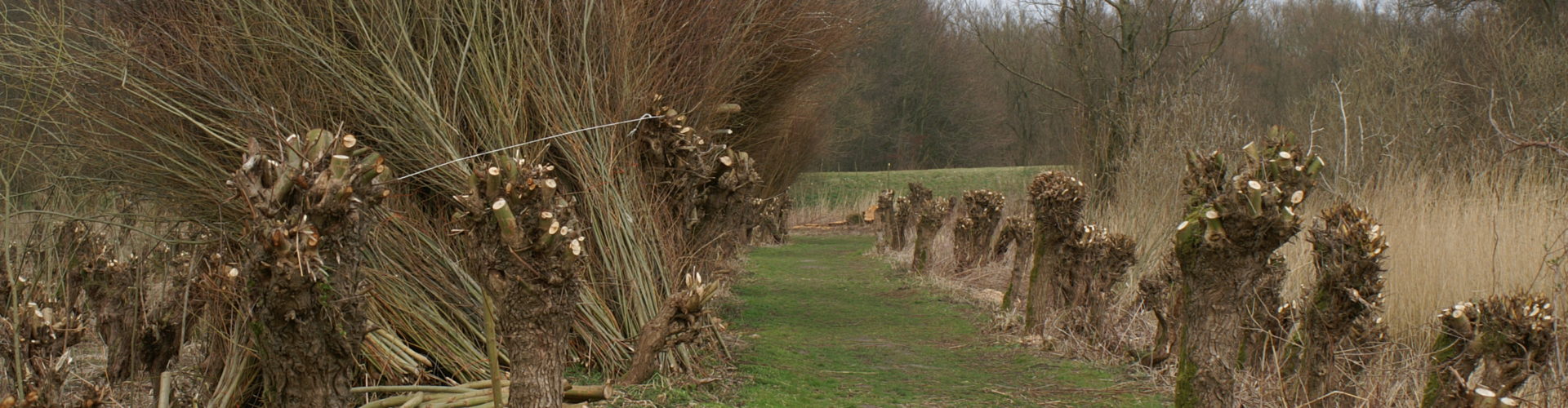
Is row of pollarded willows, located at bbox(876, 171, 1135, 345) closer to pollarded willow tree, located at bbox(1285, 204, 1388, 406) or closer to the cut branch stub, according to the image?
the cut branch stub

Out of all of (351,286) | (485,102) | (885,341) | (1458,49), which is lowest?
(885,341)

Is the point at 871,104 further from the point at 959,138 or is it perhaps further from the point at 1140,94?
the point at 1140,94

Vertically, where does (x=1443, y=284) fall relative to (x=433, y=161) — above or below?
below

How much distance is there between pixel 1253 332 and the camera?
5.07m

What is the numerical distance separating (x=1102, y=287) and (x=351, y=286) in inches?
197

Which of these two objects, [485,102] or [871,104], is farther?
[871,104]

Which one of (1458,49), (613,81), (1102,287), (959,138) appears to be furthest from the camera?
(959,138)

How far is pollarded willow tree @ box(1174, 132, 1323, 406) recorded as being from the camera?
12.1 feet

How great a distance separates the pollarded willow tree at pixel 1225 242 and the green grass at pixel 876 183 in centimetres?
1727

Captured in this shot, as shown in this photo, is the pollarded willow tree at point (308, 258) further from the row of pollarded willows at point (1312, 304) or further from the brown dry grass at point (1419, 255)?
the brown dry grass at point (1419, 255)

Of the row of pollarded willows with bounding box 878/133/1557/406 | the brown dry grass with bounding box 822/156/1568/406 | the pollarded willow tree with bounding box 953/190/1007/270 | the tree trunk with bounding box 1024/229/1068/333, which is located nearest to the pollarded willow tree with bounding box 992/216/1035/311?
the brown dry grass with bounding box 822/156/1568/406

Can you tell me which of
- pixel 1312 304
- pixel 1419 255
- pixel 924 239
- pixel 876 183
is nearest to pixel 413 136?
pixel 1312 304

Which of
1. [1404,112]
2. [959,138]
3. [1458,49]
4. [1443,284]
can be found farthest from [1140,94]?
[959,138]

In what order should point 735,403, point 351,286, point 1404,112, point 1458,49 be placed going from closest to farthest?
point 351,286 < point 735,403 < point 1404,112 < point 1458,49
